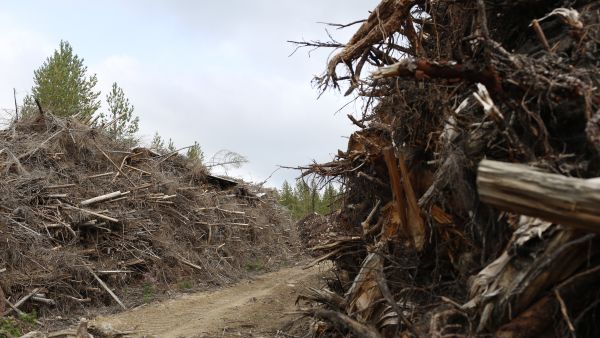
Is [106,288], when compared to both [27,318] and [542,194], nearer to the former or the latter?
[27,318]

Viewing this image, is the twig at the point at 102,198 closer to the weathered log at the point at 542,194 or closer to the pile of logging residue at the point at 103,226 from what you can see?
the pile of logging residue at the point at 103,226

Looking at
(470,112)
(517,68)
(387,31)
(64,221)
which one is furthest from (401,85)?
(64,221)

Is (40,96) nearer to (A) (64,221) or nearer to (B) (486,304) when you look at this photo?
(A) (64,221)

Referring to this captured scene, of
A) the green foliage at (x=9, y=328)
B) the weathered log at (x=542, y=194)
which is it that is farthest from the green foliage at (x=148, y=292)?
the weathered log at (x=542, y=194)

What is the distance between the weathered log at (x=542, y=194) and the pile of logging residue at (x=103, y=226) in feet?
27.9

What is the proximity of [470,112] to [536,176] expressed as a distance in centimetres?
214

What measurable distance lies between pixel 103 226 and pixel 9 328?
434 cm

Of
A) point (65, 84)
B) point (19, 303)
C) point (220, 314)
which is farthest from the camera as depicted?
point (65, 84)

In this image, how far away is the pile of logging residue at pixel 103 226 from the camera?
416 inches

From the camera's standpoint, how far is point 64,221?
12.1 meters

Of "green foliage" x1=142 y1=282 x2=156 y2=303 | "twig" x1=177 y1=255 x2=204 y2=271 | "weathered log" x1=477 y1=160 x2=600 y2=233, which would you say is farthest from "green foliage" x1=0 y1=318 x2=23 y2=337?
"weathered log" x1=477 y1=160 x2=600 y2=233

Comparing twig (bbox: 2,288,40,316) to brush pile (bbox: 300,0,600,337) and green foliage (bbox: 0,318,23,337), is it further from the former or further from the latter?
brush pile (bbox: 300,0,600,337)

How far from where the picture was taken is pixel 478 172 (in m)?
3.25

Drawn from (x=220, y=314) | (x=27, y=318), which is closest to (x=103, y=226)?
Result: (x=27, y=318)
